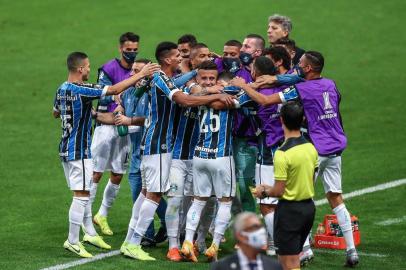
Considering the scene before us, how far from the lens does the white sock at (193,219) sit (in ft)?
45.9

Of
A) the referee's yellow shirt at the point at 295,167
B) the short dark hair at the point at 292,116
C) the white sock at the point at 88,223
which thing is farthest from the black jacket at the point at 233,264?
the white sock at the point at 88,223

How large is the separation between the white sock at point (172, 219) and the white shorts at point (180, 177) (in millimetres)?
97

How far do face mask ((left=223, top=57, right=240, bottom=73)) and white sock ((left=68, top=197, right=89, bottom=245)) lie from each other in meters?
2.79

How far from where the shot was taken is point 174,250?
46.6 feet

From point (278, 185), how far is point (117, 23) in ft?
67.7

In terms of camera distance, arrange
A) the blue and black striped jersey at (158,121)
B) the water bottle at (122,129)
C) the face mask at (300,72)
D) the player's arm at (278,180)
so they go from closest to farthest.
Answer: the player's arm at (278,180)
the face mask at (300,72)
the blue and black striped jersey at (158,121)
the water bottle at (122,129)

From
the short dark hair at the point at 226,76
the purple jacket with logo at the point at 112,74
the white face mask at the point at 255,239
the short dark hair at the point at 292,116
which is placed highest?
the short dark hair at the point at 226,76

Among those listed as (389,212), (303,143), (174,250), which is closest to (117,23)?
(389,212)

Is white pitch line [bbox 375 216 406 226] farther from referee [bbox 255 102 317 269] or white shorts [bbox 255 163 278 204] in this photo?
referee [bbox 255 102 317 269]

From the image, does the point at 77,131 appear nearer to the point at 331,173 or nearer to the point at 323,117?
the point at 323,117

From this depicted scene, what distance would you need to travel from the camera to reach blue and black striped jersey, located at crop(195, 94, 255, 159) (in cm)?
1388

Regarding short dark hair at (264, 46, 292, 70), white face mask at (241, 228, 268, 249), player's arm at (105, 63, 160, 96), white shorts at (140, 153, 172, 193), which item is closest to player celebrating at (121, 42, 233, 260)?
white shorts at (140, 153, 172, 193)

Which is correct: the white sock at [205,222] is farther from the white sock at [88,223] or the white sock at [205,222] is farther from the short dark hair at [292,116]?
the short dark hair at [292,116]

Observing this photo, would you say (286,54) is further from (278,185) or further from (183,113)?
(278,185)
